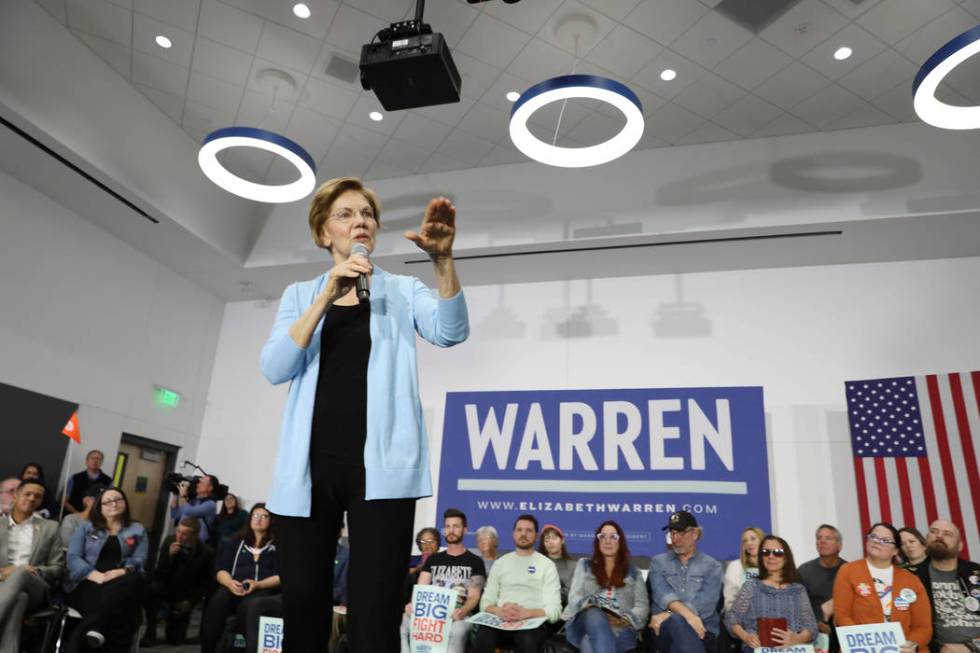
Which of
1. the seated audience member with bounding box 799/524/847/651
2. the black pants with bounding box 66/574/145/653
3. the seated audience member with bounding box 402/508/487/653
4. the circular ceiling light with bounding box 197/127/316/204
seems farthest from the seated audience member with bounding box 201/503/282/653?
the seated audience member with bounding box 799/524/847/651

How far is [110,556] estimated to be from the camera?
15.2ft

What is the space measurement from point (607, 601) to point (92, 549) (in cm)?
349

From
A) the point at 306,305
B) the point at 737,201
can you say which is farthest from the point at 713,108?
the point at 306,305

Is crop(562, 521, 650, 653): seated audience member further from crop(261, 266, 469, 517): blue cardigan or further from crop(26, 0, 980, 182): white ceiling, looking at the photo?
crop(26, 0, 980, 182): white ceiling

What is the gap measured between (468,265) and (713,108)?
296 cm

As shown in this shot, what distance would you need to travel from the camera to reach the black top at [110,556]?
4570mm

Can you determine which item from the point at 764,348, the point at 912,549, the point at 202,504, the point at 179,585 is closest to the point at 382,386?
the point at 912,549

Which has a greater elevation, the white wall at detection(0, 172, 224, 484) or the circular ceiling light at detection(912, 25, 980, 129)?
the circular ceiling light at detection(912, 25, 980, 129)

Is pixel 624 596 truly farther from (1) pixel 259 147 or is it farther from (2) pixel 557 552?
(1) pixel 259 147

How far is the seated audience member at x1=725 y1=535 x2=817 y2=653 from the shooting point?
400cm

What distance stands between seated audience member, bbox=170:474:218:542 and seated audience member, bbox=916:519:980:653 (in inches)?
239

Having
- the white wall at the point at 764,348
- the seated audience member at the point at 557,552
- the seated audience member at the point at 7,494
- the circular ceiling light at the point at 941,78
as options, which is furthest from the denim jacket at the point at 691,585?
the seated audience member at the point at 7,494

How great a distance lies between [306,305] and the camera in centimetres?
127

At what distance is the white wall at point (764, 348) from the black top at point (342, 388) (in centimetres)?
628
